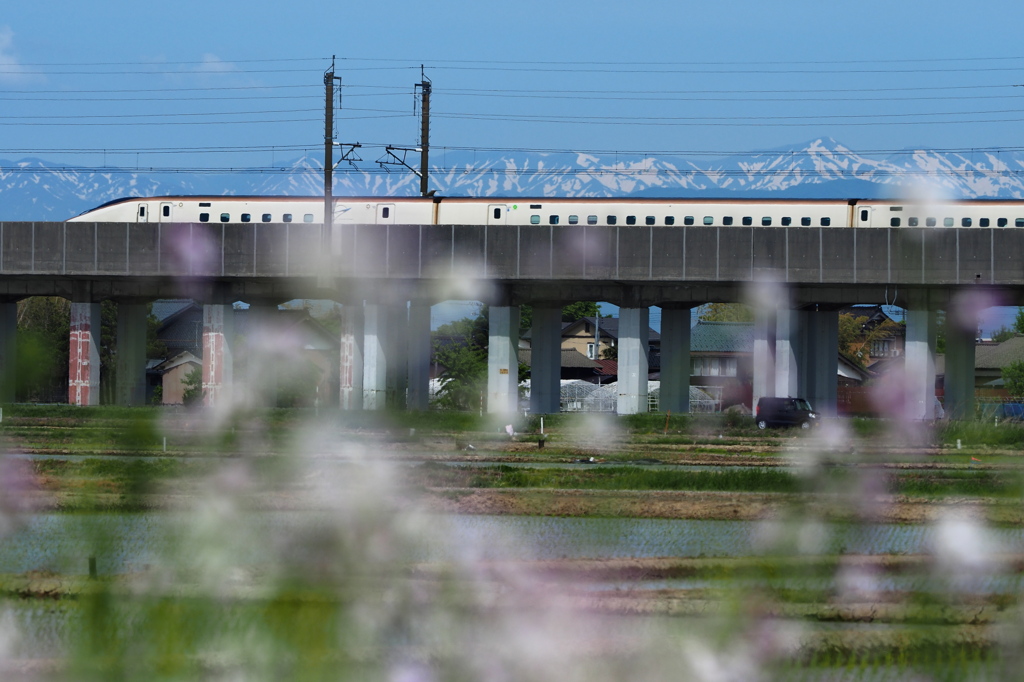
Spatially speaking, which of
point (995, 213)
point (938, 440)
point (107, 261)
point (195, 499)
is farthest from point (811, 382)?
point (195, 499)

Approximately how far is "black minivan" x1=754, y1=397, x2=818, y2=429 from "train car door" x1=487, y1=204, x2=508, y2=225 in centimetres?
1326

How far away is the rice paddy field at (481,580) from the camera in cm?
739

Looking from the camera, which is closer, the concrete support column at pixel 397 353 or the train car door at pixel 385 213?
the concrete support column at pixel 397 353

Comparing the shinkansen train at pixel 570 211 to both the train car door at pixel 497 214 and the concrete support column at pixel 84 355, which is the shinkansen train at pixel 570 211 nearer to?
the train car door at pixel 497 214

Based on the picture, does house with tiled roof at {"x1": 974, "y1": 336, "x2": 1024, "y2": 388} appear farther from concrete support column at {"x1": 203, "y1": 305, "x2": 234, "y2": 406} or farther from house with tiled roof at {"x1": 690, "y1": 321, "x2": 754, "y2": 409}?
concrete support column at {"x1": 203, "y1": 305, "x2": 234, "y2": 406}

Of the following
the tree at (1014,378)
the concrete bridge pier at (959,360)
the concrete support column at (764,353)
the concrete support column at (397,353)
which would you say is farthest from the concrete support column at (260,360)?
the tree at (1014,378)

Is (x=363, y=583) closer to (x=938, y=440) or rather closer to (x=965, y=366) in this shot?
(x=938, y=440)

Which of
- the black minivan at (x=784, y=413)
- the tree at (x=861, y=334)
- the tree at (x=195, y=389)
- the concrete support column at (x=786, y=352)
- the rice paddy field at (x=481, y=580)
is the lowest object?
the rice paddy field at (x=481, y=580)

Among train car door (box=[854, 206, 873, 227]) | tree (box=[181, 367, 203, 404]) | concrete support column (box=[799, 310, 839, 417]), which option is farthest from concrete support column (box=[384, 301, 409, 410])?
train car door (box=[854, 206, 873, 227])

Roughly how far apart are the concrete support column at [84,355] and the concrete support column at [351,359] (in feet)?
32.1

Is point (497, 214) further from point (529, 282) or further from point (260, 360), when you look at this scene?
point (260, 360)

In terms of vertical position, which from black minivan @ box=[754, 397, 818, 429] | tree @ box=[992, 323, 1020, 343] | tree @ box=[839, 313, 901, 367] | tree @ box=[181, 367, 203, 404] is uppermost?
tree @ box=[992, 323, 1020, 343]

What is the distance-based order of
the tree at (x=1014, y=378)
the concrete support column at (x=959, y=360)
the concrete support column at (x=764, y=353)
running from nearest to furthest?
the concrete support column at (x=764, y=353)
the concrete support column at (x=959, y=360)
the tree at (x=1014, y=378)

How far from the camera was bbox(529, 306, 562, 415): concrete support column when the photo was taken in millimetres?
51594
